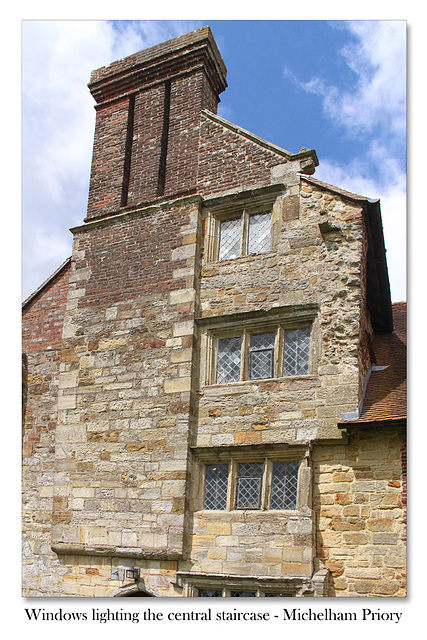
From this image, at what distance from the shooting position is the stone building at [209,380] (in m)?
7.18

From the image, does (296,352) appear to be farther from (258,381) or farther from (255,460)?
(255,460)

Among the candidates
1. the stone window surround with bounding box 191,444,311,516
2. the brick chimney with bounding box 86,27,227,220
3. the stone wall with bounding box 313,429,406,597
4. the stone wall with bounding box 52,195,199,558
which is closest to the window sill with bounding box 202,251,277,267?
the stone wall with bounding box 52,195,199,558

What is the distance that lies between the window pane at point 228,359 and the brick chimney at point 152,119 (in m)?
2.47

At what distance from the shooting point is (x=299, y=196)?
28.2 ft

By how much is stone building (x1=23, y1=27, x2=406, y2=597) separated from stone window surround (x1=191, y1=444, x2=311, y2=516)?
0.03 meters

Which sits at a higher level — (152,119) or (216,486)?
(152,119)

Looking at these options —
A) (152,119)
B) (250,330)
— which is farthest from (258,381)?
(152,119)

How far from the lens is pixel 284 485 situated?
24.6 ft

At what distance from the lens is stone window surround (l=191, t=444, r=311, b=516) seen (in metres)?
7.30

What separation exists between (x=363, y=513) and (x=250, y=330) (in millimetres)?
2707

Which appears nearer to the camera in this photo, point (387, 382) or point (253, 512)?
point (253, 512)

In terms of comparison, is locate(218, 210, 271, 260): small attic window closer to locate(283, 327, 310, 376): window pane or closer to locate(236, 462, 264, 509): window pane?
locate(283, 327, 310, 376): window pane

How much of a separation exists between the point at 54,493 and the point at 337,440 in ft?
12.6
